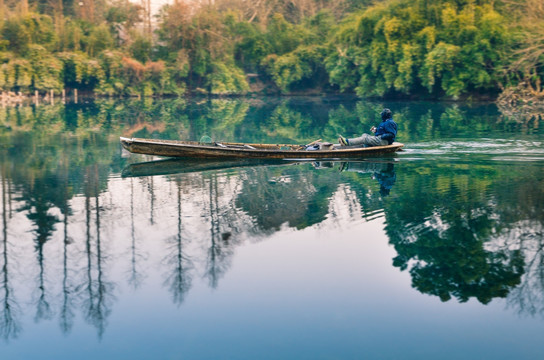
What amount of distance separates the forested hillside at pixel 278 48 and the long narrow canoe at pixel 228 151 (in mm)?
22591

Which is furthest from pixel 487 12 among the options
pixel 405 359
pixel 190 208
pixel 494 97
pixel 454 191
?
pixel 405 359

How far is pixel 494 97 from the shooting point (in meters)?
42.9

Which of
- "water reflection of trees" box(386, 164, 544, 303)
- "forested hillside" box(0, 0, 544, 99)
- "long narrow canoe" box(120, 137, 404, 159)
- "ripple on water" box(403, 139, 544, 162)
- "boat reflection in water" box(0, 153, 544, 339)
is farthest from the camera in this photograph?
"forested hillside" box(0, 0, 544, 99)

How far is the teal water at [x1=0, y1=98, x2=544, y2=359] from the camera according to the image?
765cm

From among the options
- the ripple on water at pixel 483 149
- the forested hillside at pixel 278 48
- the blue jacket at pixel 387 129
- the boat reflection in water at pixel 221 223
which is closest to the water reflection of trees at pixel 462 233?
the boat reflection in water at pixel 221 223

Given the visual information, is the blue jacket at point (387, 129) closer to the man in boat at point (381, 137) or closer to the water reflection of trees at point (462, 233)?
the man in boat at point (381, 137)

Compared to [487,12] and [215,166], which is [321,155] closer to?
[215,166]

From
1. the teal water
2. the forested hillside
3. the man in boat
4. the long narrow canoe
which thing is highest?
the forested hillside

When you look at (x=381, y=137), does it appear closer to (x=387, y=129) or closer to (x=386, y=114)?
(x=387, y=129)

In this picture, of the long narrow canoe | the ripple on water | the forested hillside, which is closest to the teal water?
the ripple on water

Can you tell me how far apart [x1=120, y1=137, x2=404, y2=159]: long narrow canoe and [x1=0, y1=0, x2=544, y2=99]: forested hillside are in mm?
22591

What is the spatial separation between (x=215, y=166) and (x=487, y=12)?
29.5 meters

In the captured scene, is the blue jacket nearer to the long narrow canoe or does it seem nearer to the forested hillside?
the long narrow canoe

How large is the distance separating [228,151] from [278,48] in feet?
125
